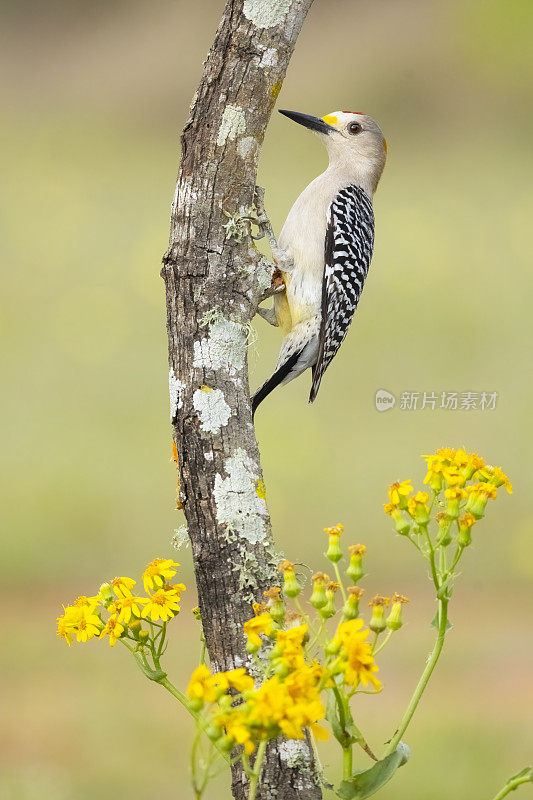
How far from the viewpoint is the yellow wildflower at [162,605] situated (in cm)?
129

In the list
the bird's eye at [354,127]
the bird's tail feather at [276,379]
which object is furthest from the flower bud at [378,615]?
the bird's eye at [354,127]

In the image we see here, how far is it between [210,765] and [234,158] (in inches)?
39.2

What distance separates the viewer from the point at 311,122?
2.17 m

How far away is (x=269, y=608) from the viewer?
1224 mm

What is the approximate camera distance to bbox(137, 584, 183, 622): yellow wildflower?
129cm

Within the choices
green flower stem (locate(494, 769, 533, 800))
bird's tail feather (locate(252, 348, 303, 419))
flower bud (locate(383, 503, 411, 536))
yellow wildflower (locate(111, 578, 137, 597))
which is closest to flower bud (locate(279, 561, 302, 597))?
flower bud (locate(383, 503, 411, 536))

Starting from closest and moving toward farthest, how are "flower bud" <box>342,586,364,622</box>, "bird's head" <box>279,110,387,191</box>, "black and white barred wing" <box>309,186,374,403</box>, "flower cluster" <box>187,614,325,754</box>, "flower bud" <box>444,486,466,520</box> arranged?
"flower cluster" <box>187,614,325,754</box> < "flower bud" <box>342,586,364,622</box> < "flower bud" <box>444,486,466,520</box> < "black and white barred wing" <box>309,186,374,403</box> < "bird's head" <box>279,110,387,191</box>

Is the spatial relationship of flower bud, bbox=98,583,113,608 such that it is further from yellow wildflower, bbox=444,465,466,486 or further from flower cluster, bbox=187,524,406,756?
yellow wildflower, bbox=444,465,466,486

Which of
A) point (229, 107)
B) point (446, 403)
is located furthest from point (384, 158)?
point (229, 107)

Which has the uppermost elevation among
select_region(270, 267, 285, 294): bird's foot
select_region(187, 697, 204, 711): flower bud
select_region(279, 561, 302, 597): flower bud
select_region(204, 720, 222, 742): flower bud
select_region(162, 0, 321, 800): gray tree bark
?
select_region(270, 267, 285, 294): bird's foot

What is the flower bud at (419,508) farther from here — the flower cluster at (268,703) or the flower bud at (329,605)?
the flower cluster at (268,703)

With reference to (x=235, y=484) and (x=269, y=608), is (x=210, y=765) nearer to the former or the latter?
(x=269, y=608)

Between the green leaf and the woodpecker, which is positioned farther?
the woodpecker

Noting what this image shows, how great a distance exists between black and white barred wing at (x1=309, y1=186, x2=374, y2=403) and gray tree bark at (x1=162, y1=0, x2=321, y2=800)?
1.81 feet
